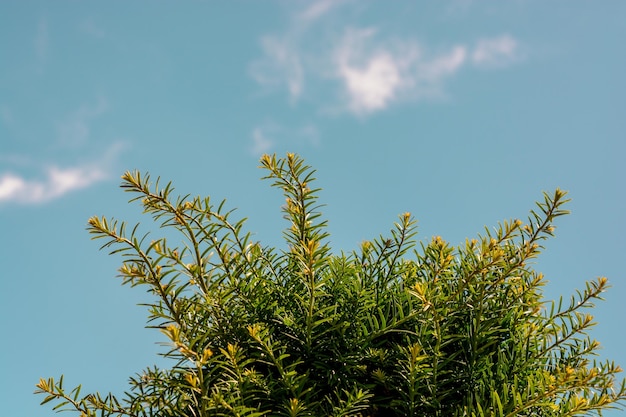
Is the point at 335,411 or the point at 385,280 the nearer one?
the point at 335,411

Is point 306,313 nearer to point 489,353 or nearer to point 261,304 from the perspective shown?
point 261,304

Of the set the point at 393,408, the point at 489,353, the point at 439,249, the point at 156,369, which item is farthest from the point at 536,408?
the point at 156,369

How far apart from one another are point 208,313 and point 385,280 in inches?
37.8

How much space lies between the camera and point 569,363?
10.9 feet

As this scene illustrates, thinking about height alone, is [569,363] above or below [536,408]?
above

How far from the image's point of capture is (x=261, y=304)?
314cm

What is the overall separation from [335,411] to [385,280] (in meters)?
0.83

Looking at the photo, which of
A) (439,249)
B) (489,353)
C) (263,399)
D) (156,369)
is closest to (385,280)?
(439,249)

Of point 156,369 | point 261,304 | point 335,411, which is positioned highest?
point 261,304

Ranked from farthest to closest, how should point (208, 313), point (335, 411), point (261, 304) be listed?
point (261, 304), point (208, 313), point (335, 411)

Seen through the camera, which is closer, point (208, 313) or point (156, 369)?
point (208, 313)

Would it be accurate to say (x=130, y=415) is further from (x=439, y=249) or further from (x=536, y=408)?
(x=536, y=408)

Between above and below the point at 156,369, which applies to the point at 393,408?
below

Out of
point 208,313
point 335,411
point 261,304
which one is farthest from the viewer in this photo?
point 261,304
